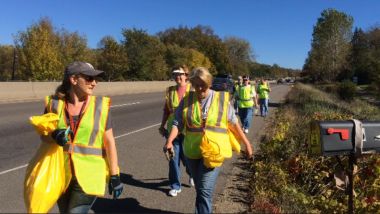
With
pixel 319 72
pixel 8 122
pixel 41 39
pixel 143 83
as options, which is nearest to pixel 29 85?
pixel 8 122

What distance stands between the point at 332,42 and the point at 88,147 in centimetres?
6390

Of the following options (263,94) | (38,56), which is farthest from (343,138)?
(38,56)

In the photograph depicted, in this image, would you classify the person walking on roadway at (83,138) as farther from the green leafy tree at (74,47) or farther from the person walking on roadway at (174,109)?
the green leafy tree at (74,47)

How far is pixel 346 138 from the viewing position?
4320 millimetres

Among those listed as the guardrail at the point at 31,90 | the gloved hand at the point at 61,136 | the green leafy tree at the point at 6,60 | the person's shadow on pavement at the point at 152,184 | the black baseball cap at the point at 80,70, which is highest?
the green leafy tree at the point at 6,60

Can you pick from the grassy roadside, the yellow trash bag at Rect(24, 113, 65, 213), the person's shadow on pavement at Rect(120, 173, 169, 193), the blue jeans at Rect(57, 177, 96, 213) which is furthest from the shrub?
the yellow trash bag at Rect(24, 113, 65, 213)

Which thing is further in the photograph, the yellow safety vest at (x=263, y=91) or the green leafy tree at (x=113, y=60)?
the green leafy tree at (x=113, y=60)

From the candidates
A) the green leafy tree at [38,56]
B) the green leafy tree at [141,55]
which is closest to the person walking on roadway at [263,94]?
the green leafy tree at [38,56]

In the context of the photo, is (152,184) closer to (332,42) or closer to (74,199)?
(74,199)

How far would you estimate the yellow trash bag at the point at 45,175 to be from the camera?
3104 millimetres

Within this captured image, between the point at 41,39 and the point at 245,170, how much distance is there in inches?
1646

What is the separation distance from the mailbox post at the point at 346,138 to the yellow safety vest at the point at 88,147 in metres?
2.08

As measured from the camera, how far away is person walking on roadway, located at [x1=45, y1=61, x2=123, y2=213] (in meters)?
3.32

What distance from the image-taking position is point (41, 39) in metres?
45.7
